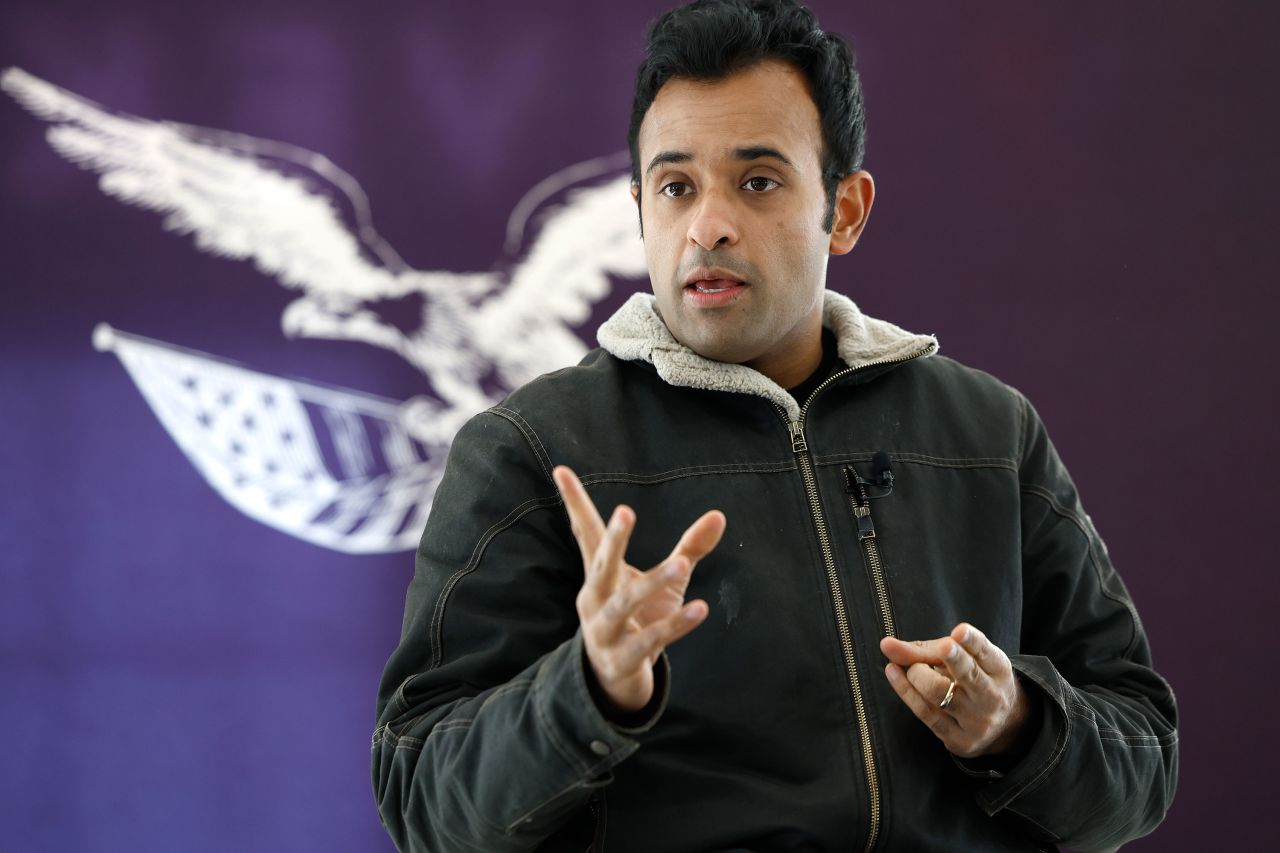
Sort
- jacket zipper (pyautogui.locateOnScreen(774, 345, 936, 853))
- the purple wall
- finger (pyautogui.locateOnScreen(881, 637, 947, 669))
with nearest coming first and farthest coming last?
finger (pyautogui.locateOnScreen(881, 637, 947, 669))
jacket zipper (pyautogui.locateOnScreen(774, 345, 936, 853))
the purple wall

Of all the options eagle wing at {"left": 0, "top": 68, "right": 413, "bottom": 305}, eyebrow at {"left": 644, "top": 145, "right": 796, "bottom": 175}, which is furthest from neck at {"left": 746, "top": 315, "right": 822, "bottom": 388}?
eagle wing at {"left": 0, "top": 68, "right": 413, "bottom": 305}

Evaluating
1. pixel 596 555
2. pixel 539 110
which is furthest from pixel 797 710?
pixel 539 110

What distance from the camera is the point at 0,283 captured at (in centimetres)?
267

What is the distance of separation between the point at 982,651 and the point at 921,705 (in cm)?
8

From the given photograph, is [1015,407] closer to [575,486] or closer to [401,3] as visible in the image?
[575,486]

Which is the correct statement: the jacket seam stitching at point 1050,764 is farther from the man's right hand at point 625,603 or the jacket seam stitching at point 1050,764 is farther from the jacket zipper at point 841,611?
the man's right hand at point 625,603

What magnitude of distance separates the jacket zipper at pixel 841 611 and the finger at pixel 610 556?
0.42m

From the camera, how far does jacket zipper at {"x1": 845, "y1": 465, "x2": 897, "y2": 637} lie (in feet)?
4.75

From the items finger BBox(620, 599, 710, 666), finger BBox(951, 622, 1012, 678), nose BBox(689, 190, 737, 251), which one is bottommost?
finger BBox(951, 622, 1012, 678)

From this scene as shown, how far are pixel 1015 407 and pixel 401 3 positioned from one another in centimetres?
173

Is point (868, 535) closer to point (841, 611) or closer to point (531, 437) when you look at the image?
point (841, 611)

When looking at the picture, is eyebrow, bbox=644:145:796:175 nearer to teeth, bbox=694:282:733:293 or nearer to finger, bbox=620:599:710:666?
teeth, bbox=694:282:733:293

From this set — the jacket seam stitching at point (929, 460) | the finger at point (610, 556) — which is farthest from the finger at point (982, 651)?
the finger at point (610, 556)

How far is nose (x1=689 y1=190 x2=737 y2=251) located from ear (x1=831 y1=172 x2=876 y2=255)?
24 cm
